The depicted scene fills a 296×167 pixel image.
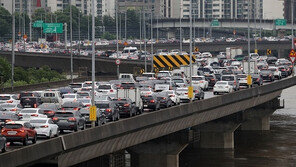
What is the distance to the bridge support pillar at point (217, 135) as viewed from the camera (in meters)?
84.9

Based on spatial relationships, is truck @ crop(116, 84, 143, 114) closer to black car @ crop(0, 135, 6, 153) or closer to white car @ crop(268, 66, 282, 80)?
black car @ crop(0, 135, 6, 153)

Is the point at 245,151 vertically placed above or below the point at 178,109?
below

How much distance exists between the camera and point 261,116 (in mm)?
101562

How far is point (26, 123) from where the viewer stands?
46594 mm

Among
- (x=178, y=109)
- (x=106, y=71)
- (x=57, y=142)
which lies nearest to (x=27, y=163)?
(x=57, y=142)

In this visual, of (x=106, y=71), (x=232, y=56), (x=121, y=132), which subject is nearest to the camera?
(x=121, y=132)

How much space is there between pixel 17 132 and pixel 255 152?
43054mm

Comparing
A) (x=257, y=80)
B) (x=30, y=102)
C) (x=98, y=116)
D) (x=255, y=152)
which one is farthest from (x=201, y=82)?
(x=98, y=116)

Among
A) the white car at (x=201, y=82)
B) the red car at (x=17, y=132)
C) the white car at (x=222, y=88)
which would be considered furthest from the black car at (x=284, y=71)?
the red car at (x=17, y=132)

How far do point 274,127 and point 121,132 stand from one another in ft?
193

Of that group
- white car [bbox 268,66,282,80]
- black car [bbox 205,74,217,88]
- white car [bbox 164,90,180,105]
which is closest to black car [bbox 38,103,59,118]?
white car [bbox 164,90,180,105]

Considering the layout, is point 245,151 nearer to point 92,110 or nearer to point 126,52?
point 92,110

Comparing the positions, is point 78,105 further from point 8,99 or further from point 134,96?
point 8,99

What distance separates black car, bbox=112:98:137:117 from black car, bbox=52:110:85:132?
9776 mm
